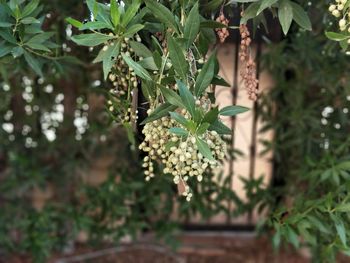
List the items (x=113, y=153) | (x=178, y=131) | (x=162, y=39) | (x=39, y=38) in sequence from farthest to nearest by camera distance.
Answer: (x=113, y=153)
(x=39, y=38)
(x=162, y=39)
(x=178, y=131)

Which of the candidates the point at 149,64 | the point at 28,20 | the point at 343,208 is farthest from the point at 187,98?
the point at 343,208

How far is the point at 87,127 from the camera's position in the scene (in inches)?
101

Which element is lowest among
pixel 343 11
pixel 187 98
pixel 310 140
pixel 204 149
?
pixel 204 149

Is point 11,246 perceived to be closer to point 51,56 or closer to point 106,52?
point 51,56

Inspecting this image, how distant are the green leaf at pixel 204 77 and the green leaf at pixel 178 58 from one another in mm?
32

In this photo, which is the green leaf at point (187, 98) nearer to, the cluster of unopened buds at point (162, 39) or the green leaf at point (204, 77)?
the green leaf at point (204, 77)

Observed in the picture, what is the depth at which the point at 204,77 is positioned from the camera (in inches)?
44.6

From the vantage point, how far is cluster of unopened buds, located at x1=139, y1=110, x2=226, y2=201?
3.54ft

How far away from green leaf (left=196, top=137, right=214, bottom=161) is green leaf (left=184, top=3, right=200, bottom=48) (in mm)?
234

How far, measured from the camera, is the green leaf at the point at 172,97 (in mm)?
1094

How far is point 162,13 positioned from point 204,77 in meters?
0.18

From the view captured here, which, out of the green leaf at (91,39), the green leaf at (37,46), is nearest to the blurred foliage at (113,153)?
the green leaf at (37,46)

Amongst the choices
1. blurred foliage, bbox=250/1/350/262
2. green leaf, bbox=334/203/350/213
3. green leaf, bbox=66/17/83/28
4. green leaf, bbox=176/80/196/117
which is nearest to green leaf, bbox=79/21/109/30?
green leaf, bbox=66/17/83/28

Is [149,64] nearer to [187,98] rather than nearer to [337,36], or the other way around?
[187,98]
